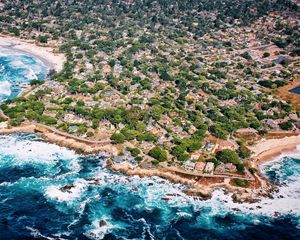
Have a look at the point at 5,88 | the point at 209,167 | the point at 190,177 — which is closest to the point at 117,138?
the point at 190,177

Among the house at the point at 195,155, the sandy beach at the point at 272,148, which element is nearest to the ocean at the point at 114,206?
the sandy beach at the point at 272,148

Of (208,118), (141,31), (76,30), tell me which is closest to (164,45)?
(141,31)

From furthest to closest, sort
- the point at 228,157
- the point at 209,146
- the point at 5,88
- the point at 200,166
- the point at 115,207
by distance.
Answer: the point at 5,88, the point at 209,146, the point at 228,157, the point at 200,166, the point at 115,207

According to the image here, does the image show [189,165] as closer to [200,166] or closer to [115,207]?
[200,166]

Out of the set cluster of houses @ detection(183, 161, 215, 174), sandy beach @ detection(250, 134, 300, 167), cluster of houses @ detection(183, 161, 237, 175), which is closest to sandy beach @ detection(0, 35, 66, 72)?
cluster of houses @ detection(183, 161, 215, 174)

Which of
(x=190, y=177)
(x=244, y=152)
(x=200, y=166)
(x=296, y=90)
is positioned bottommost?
(x=190, y=177)

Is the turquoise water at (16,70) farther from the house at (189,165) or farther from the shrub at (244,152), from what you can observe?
the shrub at (244,152)

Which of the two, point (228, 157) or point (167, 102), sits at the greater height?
point (228, 157)

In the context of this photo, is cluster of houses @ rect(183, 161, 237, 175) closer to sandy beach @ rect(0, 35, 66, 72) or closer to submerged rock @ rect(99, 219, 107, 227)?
submerged rock @ rect(99, 219, 107, 227)
